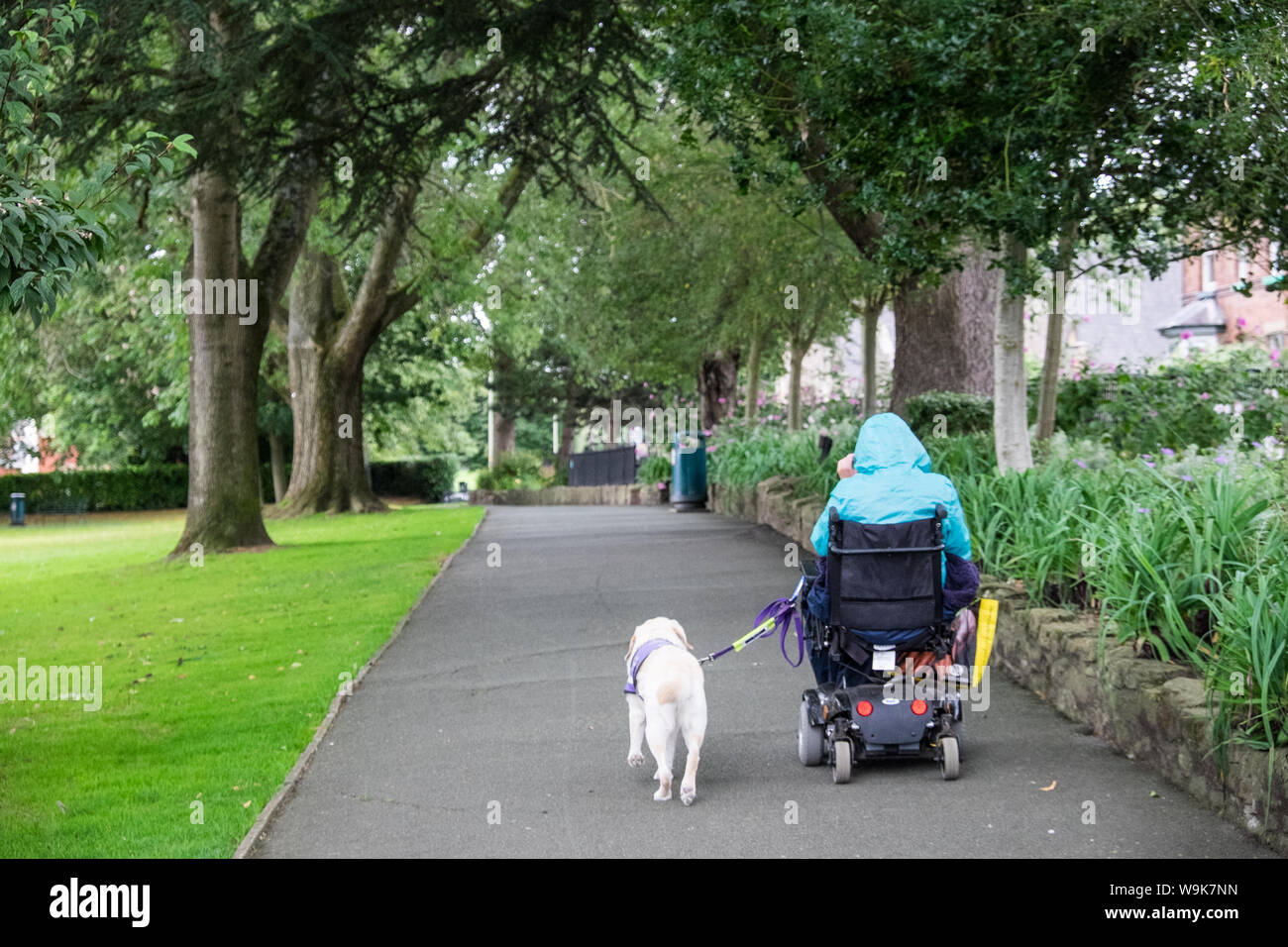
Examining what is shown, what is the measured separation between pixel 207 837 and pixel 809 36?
24.1 ft

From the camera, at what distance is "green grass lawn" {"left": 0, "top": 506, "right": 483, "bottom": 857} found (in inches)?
246

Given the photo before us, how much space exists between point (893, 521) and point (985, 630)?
2.20 feet

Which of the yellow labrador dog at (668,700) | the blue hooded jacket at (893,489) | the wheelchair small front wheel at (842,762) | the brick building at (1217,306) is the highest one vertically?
the brick building at (1217,306)

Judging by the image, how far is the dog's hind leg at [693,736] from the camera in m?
6.04

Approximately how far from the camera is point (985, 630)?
631 cm

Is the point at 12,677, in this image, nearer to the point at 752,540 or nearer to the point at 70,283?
the point at 70,283

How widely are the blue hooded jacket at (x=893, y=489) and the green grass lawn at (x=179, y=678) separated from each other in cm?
311

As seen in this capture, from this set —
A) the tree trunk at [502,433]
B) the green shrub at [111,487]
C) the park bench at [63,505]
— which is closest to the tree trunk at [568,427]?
the tree trunk at [502,433]

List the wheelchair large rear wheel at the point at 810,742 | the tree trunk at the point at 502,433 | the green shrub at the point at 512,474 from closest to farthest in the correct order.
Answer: the wheelchair large rear wheel at the point at 810,742, the green shrub at the point at 512,474, the tree trunk at the point at 502,433

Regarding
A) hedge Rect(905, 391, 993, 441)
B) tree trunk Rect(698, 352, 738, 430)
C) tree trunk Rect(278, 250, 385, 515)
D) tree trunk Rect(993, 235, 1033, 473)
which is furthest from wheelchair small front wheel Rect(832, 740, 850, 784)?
tree trunk Rect(698, 352, 738, 430)

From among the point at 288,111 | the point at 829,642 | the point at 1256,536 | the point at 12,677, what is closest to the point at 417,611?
the point at 12,677

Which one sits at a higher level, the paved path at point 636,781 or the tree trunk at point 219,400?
the tree trunk at point 219,400

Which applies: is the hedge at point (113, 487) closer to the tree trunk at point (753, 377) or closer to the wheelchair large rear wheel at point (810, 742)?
the tree trunk at point (753, 377)

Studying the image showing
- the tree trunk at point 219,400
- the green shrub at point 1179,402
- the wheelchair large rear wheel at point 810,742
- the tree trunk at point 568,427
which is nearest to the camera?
the wheelchair large rear wheel at point 810,742
